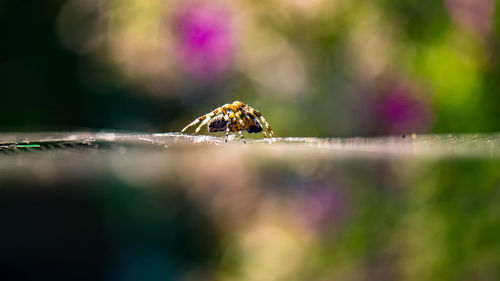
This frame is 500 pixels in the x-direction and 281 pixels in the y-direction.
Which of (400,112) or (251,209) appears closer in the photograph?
Result: (400,112)

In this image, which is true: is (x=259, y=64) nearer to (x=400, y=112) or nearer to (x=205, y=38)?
(x=205, y=38)

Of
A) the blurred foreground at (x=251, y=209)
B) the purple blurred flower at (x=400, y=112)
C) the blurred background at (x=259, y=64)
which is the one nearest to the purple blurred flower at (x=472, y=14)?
the blurred background at (x=259, y=64)

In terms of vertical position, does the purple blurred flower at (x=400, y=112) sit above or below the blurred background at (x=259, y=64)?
below

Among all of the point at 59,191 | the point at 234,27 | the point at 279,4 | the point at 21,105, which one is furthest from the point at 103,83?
the point at 279,4

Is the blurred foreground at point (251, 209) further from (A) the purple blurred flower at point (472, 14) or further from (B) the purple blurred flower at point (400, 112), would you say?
(A) the purple blurred flower at point (472, 14)

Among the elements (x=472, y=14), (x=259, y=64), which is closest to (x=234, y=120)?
(x=259, y=64)

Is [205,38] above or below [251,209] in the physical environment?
above
